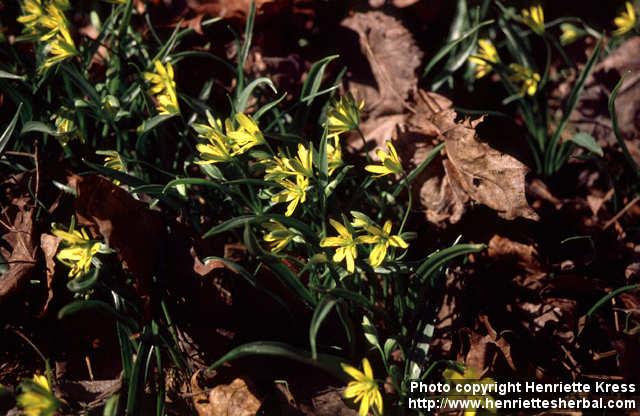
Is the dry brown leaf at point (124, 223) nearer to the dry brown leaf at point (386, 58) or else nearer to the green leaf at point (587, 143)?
the dry brown leaf at point (386, 58)

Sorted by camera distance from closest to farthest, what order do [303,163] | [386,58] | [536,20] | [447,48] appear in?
[303,163], [447,48], [536,20], [386,58]

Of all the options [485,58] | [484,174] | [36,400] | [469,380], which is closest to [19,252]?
[36,400]

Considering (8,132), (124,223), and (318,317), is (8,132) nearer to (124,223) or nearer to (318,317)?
(124,223)

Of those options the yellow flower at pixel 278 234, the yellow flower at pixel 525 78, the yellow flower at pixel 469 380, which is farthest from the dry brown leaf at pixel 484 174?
the yellow flower at pixel 278 234

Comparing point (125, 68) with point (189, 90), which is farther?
point (189, 90)

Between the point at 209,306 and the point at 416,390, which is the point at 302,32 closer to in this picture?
the point at 209,306

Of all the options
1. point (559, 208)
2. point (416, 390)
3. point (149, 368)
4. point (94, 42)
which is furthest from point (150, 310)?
point (559, 208)

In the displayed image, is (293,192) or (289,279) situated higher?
(293,192)
